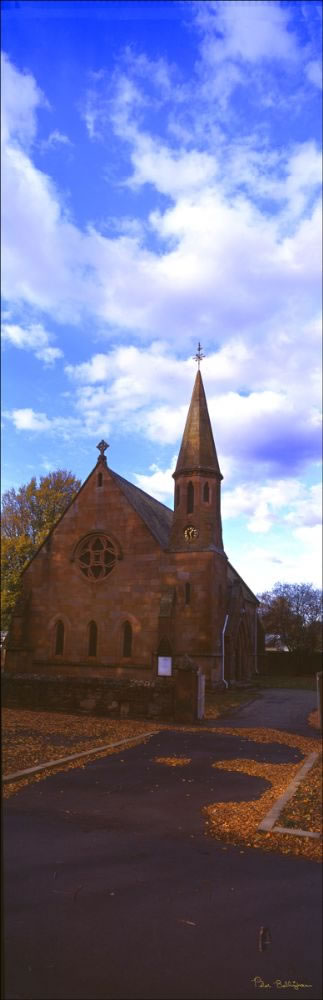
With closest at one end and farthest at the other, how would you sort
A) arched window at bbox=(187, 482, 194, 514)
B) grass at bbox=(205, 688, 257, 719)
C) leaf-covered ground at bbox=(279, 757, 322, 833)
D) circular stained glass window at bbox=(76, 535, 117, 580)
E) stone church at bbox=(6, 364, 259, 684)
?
leaf-covered ground at bbox=(279, 757, 322, 833) < grass at bbox=(205, 688, 257, 719) < stone church at bbox=(6, 364, 259, 684) < circular stained glass window at bbox=(76, 535, 117, 580) < arched window at bbox=(187, 482, 194, 514)

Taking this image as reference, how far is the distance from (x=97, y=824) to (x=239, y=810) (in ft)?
7.63

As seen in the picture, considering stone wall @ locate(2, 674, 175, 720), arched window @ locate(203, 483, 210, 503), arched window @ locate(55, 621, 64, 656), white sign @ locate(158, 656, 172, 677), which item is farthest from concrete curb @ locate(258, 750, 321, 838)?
arched window @ locate(55, 621, 64, 656)

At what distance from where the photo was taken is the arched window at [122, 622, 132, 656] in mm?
31906

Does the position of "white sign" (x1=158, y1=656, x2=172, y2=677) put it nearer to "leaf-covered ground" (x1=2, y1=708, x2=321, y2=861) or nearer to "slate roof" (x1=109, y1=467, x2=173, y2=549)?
"leaf-covered ground" (x1=2, y1=708, x2=321, y2=861)

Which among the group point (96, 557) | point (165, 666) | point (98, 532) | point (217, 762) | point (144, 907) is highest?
point (98, 532)

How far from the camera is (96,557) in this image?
111 ft

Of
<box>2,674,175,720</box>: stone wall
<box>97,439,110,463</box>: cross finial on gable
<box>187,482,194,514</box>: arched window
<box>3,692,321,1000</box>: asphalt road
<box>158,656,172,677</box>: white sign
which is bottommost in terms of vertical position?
<box>3,692,321,1000</box>: asphalt road

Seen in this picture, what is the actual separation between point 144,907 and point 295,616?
65.7m

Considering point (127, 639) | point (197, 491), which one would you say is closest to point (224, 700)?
point (127, 639)

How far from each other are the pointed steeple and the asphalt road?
2565cm

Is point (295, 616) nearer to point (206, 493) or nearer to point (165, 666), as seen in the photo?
point (206, 493)

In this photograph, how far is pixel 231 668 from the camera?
36250 millimetres

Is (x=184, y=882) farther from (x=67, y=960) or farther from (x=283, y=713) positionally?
(x=283, y=713)

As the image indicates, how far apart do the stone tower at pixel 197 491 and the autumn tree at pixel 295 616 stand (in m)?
34.8
